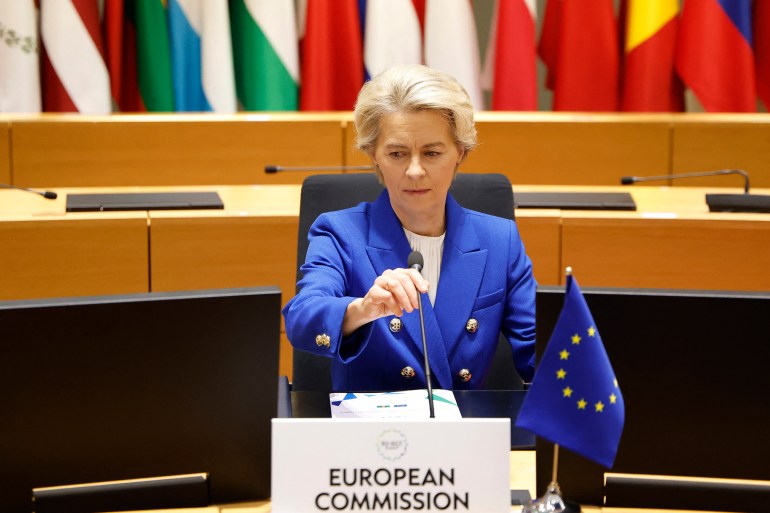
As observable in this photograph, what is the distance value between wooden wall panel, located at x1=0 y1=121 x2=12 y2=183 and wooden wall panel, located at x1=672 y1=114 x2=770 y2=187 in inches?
103

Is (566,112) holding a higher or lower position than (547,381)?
higher

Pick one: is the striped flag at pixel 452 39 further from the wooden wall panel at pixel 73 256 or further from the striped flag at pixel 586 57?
the wooden wall panel at pixel 73 256

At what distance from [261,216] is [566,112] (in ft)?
6.16

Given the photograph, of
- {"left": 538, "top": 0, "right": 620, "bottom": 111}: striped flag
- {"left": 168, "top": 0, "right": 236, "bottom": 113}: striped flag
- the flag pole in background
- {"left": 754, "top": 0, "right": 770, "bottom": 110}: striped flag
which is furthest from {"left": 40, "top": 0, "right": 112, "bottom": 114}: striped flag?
the flag pole in background

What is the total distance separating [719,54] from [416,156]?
9.75 ft

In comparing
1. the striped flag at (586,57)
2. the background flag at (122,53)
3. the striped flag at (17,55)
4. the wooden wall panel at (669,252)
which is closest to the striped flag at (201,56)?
the background flag at (122,53)

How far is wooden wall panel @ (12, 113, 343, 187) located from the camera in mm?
4379

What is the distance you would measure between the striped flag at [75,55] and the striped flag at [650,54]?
7.44ft

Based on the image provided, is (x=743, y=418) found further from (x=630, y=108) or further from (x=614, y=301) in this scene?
(x=630, y=108)

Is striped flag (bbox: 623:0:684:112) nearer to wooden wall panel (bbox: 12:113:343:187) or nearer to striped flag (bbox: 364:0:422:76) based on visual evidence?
striped flag (bbox: 364:0:422:76)

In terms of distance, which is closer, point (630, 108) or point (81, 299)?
point (81, 299)

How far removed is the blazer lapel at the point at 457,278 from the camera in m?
2.30

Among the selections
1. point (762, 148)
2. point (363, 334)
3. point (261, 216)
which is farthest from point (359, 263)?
point (762, 148)

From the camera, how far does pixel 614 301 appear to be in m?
1.43
